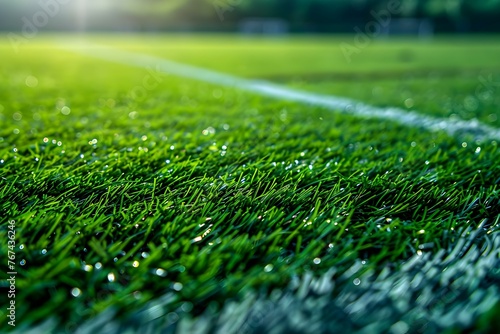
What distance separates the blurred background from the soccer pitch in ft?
80.7

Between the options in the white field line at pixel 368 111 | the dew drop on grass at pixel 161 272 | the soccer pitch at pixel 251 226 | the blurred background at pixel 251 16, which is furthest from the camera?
the blurred background at pixel 251 16

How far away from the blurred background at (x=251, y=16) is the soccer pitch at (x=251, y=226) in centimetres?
2460

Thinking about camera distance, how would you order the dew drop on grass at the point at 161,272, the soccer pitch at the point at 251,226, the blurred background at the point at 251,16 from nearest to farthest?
the soccer pitch at the point at 251,226 < the dew drop on grass at the point at 161,272 < the blurred background at the point at 251,16

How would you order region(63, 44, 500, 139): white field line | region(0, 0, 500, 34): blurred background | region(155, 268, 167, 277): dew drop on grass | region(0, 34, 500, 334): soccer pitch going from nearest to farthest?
1. region(0, 34, 500, 334): soccer pitch
2. region(155, 268, 167, 277): dew drop on grass
3. region(63, 44, 500, 139): white field line
4. region(0, 0, 500, 34): blurred background

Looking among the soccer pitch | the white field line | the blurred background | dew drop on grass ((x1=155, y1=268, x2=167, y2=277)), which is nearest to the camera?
Result: the soccer pitch

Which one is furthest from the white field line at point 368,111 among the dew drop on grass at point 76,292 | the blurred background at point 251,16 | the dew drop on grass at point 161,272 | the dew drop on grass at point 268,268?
the blurred background at point 251,16

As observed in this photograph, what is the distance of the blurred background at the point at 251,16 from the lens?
26.3 m

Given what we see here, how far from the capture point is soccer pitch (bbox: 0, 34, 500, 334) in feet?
2.84

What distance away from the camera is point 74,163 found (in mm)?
1743

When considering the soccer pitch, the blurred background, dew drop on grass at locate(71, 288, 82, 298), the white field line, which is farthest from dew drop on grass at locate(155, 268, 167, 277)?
the blurred background

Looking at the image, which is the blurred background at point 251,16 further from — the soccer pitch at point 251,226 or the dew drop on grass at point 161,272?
the dew drop on grass at point 161,272

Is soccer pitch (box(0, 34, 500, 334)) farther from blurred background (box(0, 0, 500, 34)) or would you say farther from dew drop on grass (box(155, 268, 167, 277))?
blurred background (box(0, 0, 500, 34))

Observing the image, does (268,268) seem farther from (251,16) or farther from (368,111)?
(251,16)

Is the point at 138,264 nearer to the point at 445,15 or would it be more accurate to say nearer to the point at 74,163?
the point at 74,163
